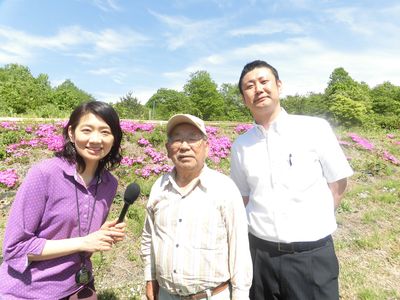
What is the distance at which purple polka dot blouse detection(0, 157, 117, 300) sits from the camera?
7.49 ft

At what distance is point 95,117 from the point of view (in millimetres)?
2600

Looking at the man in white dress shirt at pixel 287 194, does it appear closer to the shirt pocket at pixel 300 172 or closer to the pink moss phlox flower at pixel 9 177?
the shirt pocket at pixel 300 172

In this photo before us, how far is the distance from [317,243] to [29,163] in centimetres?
883

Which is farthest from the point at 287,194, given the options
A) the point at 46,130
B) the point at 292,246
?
the point at 46,130

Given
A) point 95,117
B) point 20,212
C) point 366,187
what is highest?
point 95,117

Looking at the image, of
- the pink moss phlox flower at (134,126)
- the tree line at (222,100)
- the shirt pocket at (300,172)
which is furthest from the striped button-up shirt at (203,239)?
the tree line at (222,100)

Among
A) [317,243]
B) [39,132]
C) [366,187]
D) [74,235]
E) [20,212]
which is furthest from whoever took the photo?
[39,132]

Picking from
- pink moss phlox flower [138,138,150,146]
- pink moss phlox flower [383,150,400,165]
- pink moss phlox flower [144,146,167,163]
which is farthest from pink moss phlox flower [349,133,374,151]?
pink moss phlox flower [138,138,150,146]

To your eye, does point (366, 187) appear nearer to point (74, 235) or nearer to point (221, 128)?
point (221, 128)

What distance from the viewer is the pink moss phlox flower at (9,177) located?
8523mm

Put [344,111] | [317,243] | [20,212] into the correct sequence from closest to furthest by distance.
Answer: [20,212], [317,243], [344,111]

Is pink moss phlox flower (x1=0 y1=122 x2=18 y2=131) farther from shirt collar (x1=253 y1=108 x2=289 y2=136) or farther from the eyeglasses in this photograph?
shirt collar (x1=253 y1=108 x2=289 y2=136)

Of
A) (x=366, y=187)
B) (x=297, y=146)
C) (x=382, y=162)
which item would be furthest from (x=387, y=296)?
(x=382, y=162)

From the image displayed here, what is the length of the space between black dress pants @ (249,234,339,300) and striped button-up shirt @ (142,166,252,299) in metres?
0.40
